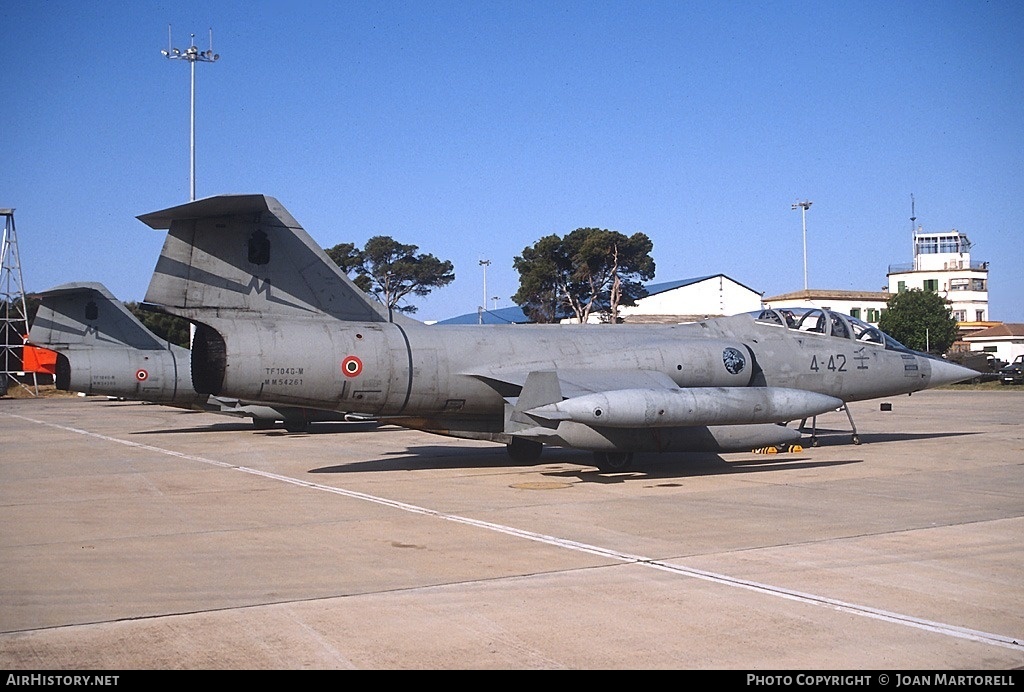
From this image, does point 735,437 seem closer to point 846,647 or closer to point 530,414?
point 530,414

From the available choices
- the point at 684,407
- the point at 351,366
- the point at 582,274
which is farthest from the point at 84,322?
the point at 582,274

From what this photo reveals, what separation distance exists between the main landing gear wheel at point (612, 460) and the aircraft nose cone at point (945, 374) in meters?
7.13

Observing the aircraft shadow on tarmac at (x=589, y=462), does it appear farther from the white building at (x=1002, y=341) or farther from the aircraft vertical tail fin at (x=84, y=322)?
the white building at (x=1002, y=341)

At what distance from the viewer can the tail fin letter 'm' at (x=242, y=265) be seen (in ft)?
42.8

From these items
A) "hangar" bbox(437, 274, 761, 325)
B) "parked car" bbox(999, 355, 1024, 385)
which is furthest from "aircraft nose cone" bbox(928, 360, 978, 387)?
"hangar" bbox(437, 274, 761, 325)

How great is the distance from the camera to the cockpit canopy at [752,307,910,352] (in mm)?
16844

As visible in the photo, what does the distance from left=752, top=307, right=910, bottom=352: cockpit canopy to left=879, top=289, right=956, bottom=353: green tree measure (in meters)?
55.1

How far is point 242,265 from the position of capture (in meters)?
13.4

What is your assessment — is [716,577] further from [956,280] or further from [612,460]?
[956,280]

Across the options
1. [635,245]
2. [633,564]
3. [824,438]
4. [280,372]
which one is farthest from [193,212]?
[635,245]

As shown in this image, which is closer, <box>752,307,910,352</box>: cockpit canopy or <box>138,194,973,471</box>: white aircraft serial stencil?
<box>138,194,973,471</box>: white aircraft serial stencil

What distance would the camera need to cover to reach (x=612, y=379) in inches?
Result: 553

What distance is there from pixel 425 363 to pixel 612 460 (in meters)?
3.18

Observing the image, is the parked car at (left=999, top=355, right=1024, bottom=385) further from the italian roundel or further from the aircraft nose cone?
the italian roundel
